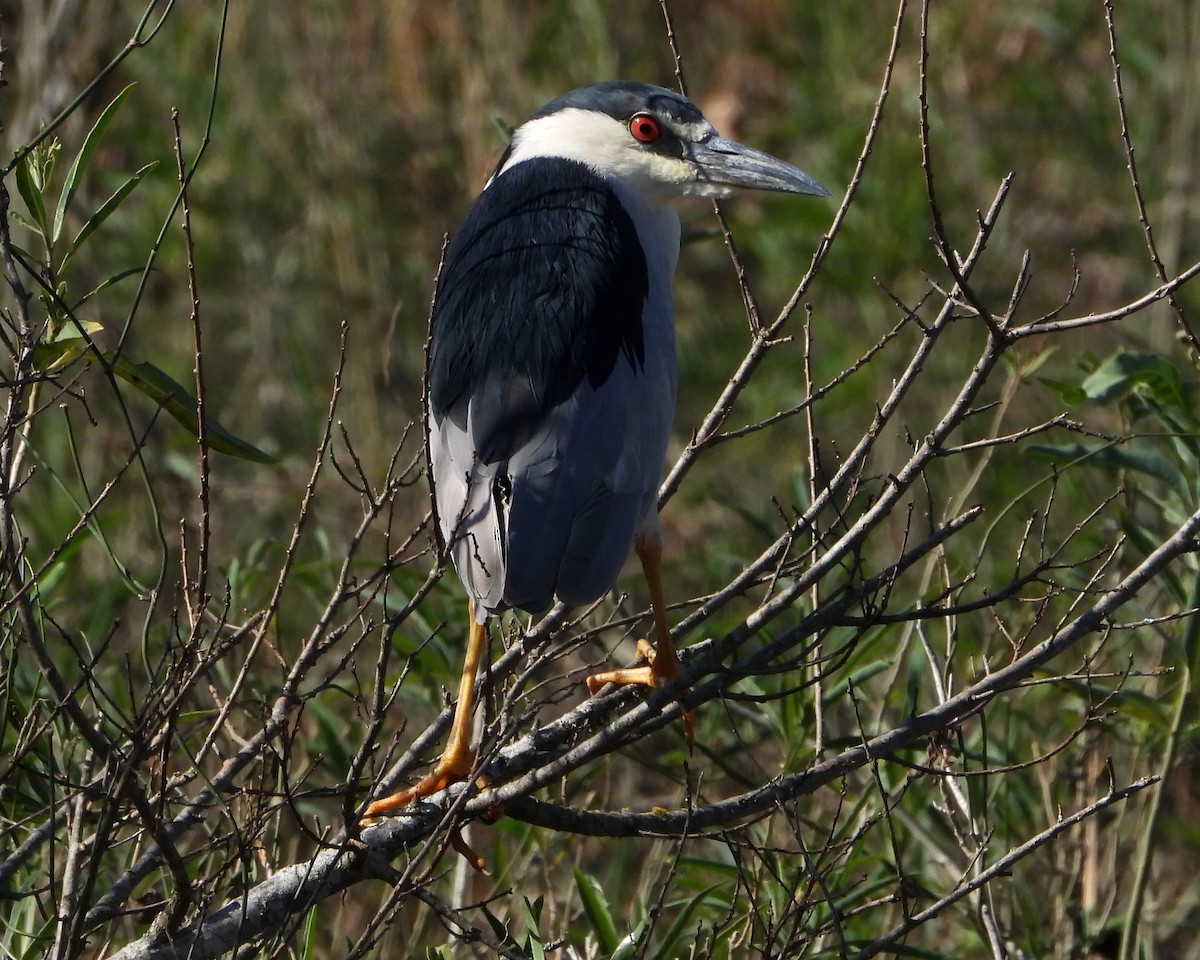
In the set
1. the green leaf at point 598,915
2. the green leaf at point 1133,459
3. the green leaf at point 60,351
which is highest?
the green leaf at point 60,351

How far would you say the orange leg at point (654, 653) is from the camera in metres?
2.83

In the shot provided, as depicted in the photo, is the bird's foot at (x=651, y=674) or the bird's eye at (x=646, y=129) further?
the bird's eye at (x=646, y=129)

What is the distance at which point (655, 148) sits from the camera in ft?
11.3

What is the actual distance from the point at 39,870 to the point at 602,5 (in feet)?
13.2

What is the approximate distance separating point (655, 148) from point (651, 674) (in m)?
1.20

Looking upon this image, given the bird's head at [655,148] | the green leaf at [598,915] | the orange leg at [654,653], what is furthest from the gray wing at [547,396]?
the green leaf at [598,915]

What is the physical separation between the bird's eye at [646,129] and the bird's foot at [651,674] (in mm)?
1116

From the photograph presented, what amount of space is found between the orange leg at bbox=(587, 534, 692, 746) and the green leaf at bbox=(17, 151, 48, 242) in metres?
1.15

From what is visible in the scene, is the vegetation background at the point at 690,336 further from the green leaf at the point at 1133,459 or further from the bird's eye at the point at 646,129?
the bird's eye at the point at 646,129

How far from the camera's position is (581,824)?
2.33 metres

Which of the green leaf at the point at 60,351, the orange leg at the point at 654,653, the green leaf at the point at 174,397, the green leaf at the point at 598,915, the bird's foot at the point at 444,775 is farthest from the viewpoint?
the orange leg at the point at 654,653

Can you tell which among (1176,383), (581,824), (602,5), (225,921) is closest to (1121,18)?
(602,5)

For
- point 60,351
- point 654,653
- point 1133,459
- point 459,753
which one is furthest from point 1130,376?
point 60,351

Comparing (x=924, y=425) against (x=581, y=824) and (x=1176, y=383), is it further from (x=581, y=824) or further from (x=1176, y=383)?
(x=581, y=824)
